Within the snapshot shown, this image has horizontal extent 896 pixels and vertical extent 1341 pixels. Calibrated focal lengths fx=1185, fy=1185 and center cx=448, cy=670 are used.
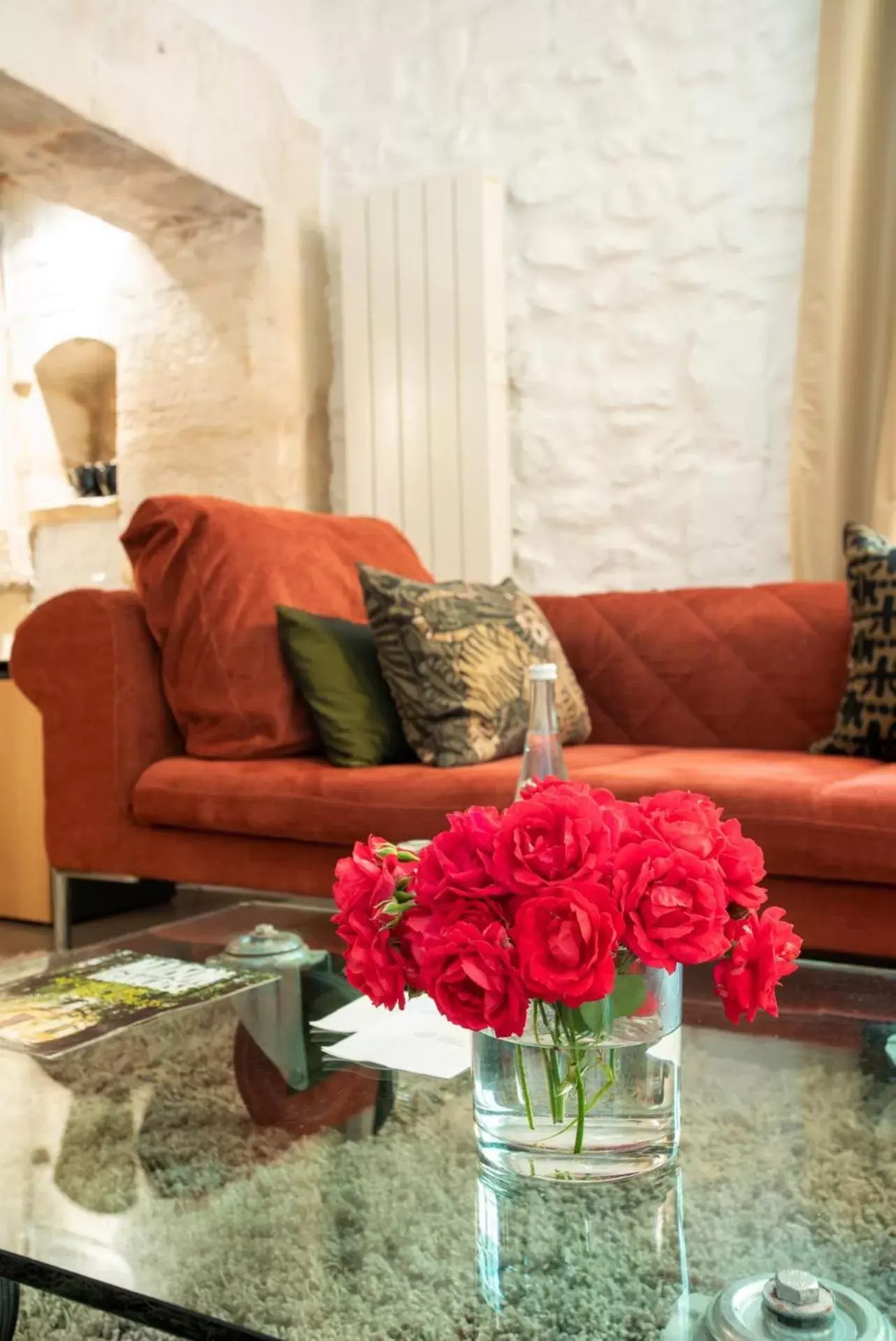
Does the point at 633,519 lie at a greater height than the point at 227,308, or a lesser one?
lesser

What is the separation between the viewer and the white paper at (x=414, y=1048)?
97cm

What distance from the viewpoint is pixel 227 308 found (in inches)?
147

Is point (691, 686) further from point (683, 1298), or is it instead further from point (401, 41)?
point (401, 41)

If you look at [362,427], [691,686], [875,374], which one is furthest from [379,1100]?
[362,427]

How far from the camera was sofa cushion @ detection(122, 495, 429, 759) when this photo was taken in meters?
2.29

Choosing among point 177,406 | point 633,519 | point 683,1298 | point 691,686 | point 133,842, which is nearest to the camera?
point 683,1298

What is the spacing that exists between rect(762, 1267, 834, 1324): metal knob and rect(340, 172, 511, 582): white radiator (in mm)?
3072

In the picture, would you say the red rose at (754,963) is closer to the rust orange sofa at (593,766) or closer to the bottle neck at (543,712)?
the bottle neck at (543,712)

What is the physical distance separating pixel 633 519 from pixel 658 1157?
9.59 ft

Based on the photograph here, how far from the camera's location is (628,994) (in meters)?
0.72

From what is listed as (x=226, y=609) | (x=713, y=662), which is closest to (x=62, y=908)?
(x=226, y=609)

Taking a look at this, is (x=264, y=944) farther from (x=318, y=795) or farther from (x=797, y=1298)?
(x=797, y=1298)

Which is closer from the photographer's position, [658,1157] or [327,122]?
[658,1157]

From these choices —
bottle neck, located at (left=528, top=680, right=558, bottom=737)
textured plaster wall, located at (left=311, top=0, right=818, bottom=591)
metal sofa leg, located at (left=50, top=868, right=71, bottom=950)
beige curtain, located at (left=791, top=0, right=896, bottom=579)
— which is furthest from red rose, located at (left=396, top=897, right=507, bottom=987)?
textured plaster wall, located at (left=311, top=0, right=818, bottom=591)
